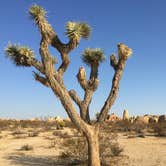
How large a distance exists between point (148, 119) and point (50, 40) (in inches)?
1417

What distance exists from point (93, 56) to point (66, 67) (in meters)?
1.02

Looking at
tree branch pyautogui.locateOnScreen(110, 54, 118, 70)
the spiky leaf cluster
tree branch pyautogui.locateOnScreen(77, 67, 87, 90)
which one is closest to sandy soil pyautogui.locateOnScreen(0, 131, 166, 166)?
tree branch pyautogui.locateOnScreen(77, 67, 87, 90)

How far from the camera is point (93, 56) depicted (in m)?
11.3

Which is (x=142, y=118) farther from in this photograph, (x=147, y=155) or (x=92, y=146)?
(x=92, y=146)

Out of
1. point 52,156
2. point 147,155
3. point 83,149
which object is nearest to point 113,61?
point 83,149

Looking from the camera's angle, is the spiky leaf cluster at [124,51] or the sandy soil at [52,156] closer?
the spiky leaf cluster at [124,51]

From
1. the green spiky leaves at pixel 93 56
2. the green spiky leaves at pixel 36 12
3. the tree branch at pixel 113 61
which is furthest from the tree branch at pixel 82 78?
the green spiky leaves at pixel 36 12

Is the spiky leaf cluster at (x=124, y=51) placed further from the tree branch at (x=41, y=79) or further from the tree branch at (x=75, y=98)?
the tree branch at (x=41, y=79)

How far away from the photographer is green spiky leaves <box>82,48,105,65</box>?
11375 millimetres

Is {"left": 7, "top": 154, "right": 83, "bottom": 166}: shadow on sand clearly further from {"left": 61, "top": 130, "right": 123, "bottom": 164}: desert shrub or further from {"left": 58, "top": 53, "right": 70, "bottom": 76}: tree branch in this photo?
{"left": 58, "top": 53, "right": 70, "bottom": 76}: tree branch

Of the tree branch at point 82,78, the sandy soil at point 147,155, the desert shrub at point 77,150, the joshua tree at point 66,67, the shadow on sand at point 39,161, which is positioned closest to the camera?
the joshua tree at point 66,67

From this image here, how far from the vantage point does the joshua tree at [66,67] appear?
10352 millimetres

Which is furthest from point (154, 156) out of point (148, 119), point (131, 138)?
point (148, 119)

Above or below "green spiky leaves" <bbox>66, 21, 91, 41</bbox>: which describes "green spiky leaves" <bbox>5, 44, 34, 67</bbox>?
below
